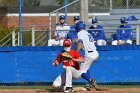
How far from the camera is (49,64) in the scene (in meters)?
18.2

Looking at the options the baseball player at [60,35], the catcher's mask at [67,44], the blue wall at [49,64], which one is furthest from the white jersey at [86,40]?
the baseball player at [60,35]

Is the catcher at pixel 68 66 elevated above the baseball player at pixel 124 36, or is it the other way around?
the baseball player at pixel 124 36

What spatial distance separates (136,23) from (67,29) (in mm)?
3328

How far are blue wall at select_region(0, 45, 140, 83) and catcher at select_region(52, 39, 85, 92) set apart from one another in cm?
249

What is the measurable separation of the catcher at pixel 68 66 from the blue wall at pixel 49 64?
2487 millimetres

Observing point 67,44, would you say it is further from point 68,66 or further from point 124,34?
point 124,34

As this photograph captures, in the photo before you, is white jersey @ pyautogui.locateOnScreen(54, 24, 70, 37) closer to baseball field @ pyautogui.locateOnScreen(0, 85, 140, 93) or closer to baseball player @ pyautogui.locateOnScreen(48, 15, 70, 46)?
baseball player @ pyautogui.locateOnScreen(48, 15, 70, 46)

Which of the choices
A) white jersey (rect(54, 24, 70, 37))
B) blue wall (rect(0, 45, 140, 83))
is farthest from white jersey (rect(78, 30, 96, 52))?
white jersey (rect(54, 24, 70, 37))

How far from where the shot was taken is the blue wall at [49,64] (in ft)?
58.3

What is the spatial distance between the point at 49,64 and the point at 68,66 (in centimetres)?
301

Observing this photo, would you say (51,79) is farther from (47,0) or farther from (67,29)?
(47,0)

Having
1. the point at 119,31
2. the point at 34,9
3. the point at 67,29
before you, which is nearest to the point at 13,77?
the point at 67,29

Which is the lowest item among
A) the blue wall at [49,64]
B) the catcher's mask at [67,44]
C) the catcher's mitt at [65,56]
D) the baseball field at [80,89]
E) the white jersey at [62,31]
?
the baseball field at [80,89]

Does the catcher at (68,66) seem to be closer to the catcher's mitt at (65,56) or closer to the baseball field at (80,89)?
the catcher's mitt at (65,56)
